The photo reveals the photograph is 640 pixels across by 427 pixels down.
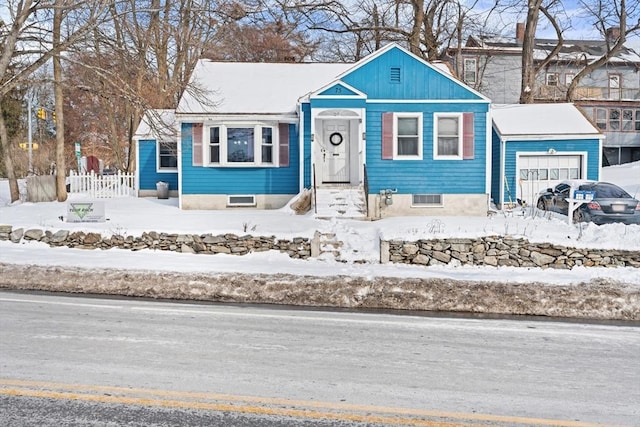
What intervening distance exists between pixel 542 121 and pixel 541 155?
1.81 metres

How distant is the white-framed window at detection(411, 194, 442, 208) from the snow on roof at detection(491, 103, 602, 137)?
7.71m

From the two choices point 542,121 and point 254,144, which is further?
point 542,121

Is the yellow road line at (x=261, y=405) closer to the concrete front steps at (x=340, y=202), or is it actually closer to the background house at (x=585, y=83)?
the concrete front steps at (x=340, y=202)

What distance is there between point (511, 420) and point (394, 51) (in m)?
16.1

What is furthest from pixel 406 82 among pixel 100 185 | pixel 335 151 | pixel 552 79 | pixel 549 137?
pixel 552 79

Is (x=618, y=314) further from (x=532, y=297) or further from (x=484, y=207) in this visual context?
(x=484, y=207)

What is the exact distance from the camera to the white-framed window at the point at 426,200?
19016 millimetres

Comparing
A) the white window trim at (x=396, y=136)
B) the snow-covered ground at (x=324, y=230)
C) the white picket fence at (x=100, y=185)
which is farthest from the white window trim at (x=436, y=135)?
the white picket fence at (x=100, y=185)

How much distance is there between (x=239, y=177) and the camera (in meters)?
20.0

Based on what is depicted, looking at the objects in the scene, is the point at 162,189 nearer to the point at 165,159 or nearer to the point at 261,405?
the point at 165,159

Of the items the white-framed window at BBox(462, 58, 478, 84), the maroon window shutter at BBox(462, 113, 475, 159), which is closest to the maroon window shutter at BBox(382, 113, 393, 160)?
the maroon window shutter at BBox(462, 113, 475, 159)

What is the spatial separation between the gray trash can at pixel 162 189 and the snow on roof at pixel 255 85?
5295 mm

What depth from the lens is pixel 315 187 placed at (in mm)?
17719

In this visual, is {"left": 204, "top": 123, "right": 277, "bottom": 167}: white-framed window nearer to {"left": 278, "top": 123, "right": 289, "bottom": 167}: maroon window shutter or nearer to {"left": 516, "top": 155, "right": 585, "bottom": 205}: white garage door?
{"left": 278, "top": 123, "right": 289, "bottom": 167}: maroon window shutter
